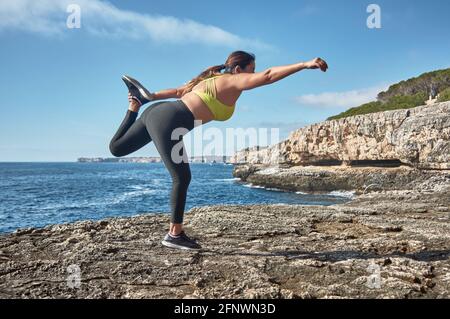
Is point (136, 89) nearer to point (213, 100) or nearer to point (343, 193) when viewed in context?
point (213, 100)

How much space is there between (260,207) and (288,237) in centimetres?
270

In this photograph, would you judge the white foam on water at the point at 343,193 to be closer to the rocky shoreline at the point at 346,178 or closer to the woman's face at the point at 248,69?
the rocky shoreline at the point at 346,178

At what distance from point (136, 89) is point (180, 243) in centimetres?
212

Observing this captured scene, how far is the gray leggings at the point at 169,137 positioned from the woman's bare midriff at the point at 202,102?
0.23ft

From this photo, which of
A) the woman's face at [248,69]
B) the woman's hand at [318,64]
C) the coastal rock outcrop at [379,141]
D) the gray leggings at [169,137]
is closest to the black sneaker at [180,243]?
the gray leggings at [169,137]

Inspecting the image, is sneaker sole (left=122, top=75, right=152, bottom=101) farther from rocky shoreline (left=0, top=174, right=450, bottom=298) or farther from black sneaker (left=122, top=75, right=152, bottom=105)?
rocky shoreline (left=0, top=174, right=450, bottom=298)

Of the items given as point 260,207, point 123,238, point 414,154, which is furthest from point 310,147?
point 123,238

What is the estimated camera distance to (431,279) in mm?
3559

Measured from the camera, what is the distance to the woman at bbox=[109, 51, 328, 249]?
450 centimetres

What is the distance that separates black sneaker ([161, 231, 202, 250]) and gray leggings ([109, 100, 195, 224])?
215mm

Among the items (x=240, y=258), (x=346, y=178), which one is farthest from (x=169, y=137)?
(x=346, y=178)

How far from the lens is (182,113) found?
4543 mm

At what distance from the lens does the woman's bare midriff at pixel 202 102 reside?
4477 mm
